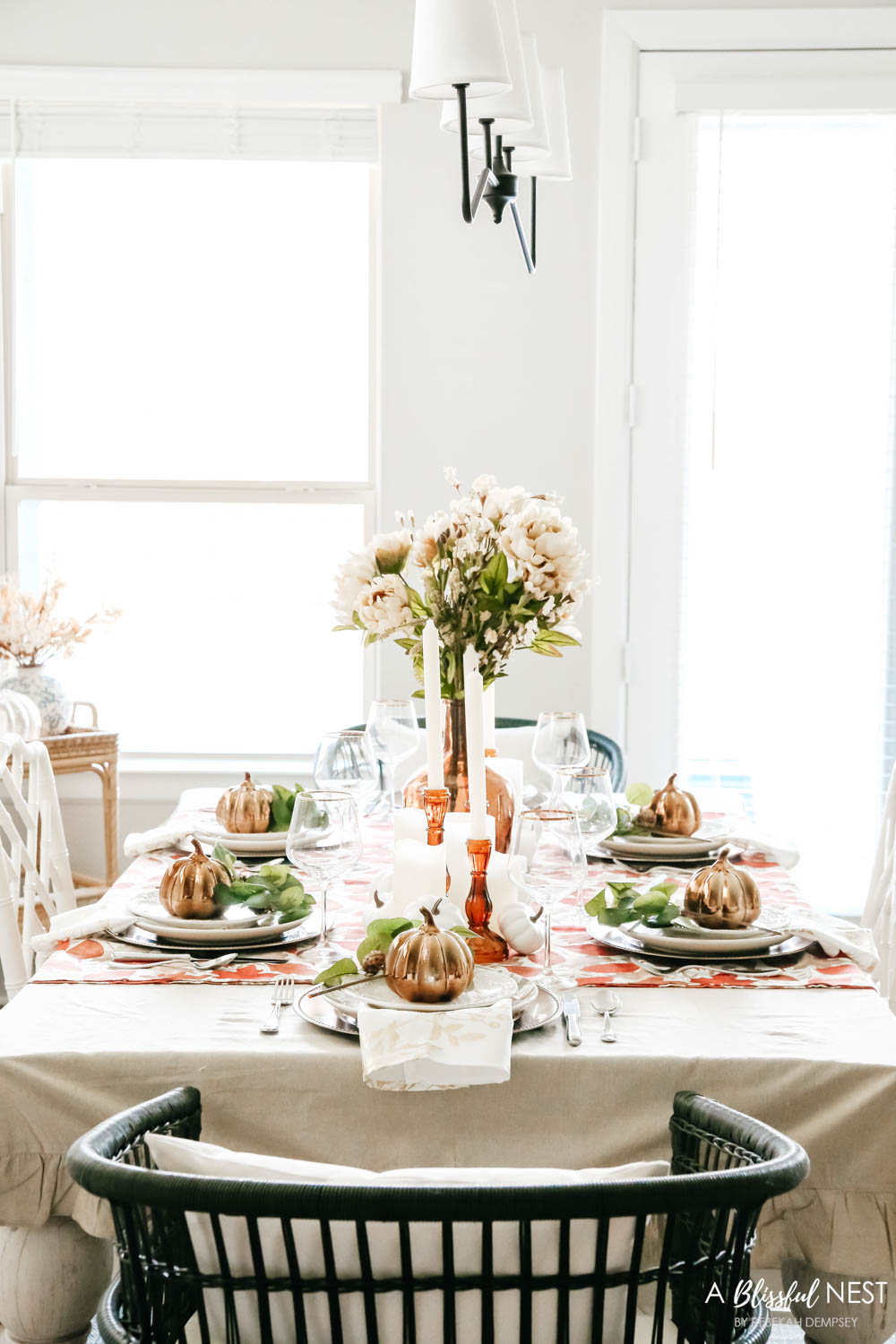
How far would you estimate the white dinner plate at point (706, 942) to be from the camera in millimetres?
1558

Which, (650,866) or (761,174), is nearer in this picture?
(650,866)

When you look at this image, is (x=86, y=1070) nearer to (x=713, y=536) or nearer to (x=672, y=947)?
(x=672, y=947)

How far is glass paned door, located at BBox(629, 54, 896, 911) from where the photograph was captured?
356cm

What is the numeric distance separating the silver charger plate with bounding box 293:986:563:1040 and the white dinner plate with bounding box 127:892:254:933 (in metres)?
0.24

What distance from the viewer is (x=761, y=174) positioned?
11.7 feet

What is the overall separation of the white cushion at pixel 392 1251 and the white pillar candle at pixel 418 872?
599 mm

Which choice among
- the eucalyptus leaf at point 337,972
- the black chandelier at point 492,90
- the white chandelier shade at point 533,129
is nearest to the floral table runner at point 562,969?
the eucalyptus leaf at point 337,972

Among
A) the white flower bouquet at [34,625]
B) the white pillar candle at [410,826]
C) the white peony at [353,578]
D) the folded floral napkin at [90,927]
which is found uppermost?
the white peony at [353,578]

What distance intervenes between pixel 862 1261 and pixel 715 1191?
448 millimetres

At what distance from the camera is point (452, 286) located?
11.8 feet

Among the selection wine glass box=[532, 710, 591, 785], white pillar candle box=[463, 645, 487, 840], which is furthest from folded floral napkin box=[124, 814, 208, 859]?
white pillar candle box=[463, 645, 487, 840]

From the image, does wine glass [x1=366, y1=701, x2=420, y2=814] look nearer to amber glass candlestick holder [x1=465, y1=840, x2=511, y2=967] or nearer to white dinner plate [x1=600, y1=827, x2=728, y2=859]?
white dinner plate [x1=600, y1=827, x2=728, y2=859]

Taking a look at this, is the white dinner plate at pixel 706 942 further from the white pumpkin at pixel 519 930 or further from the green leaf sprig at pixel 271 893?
the green leaf sprig at pixel 271 893

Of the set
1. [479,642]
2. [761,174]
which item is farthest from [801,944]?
[761,174]
